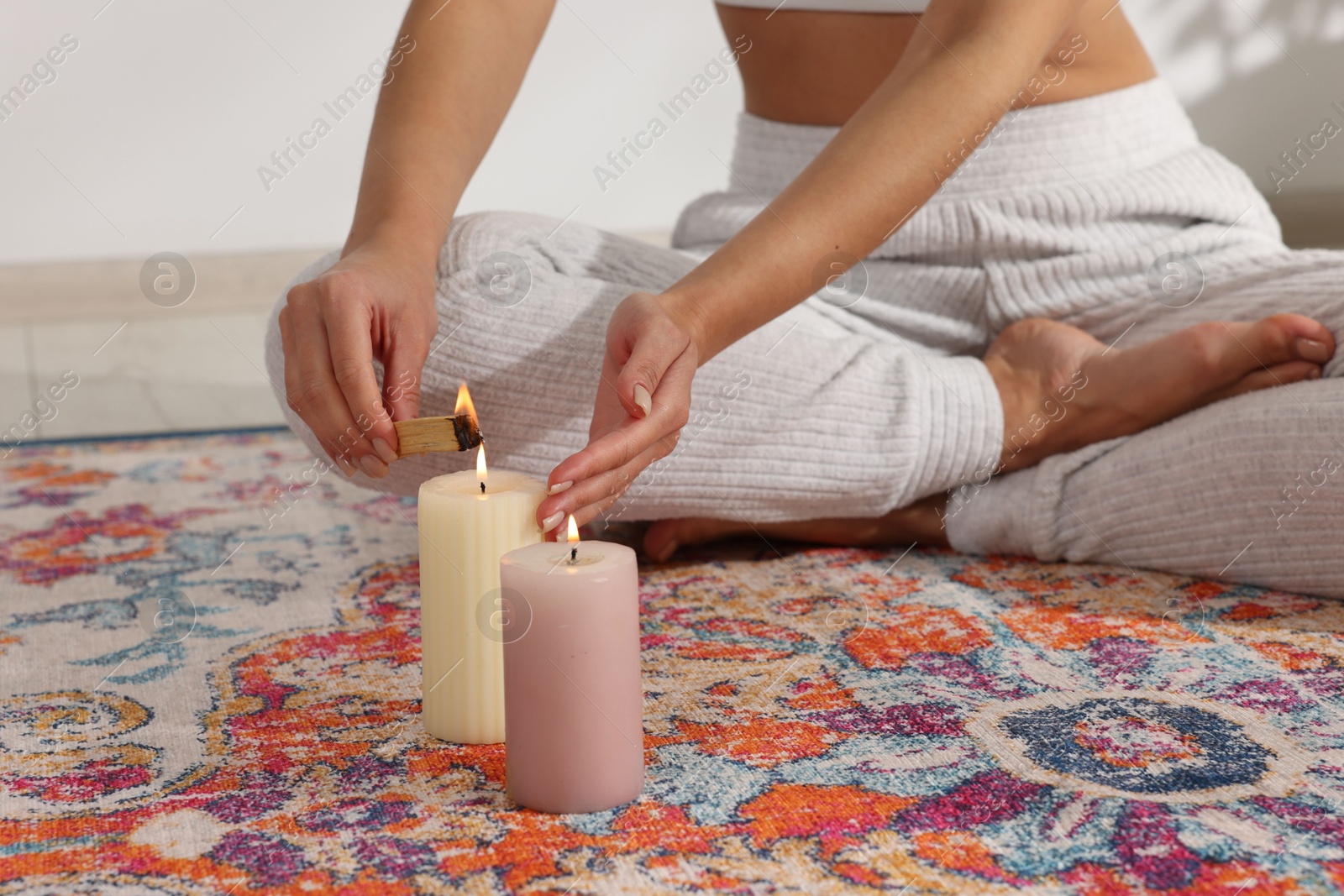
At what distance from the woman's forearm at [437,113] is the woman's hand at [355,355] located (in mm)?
85

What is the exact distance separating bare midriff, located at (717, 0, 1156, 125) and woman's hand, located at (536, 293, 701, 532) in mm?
494

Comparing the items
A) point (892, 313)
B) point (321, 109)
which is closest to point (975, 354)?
point (892, 313)

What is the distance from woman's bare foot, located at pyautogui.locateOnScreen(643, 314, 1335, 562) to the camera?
0.93 m

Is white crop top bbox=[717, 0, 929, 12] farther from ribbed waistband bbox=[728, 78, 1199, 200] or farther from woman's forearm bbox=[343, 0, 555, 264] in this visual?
woman's forearm bbox=[343, 0, 555, 264]

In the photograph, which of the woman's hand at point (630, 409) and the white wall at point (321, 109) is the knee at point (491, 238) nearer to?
the woman's hand at point (630, 409)

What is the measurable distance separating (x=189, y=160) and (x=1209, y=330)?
1.67m

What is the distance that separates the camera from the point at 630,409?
63 centimetres

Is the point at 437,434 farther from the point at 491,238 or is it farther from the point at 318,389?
the point at 491,238

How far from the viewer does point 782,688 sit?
722 mm

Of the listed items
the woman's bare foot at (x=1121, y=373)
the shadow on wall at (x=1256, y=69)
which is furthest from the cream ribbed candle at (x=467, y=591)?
the shadow on wall at (x=1256, y=69)

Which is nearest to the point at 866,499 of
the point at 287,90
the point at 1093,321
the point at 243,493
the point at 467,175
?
the point at 1093,321

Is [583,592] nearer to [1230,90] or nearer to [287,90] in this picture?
[287,90]

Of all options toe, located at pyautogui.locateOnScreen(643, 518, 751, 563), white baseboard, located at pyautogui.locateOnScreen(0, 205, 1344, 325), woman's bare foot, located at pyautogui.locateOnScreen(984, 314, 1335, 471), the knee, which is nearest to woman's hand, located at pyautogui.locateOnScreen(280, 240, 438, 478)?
the knee

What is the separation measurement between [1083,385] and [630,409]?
0.50 metres
